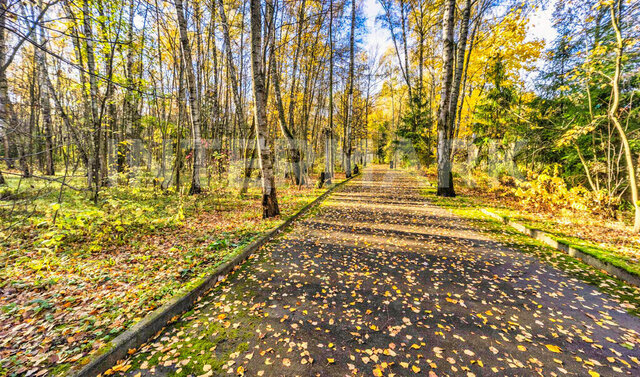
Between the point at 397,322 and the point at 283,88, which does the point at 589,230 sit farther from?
the point at 283,88

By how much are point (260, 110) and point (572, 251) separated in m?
7.85

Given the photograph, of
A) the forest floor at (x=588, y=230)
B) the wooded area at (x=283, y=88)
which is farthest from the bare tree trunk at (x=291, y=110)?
the forest floor at (x=588, y=230)

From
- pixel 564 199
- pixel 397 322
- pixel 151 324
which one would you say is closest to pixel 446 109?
pixel 564 199

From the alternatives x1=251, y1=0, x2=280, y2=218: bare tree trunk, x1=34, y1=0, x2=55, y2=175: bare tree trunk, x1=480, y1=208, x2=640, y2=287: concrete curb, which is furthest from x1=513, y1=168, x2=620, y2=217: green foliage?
x1=34, y1=0, x2=55, y2=175: bare tree trunk

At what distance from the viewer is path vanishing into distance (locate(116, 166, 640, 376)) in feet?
7.61

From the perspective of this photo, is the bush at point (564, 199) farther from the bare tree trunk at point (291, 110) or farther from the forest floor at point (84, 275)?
the bare tree trunk at point (291, 110)

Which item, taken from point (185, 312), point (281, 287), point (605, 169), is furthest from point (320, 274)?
point (605, 169)

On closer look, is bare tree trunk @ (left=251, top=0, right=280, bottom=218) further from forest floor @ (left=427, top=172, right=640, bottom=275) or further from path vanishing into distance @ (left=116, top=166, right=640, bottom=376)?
forest floor @ (left=427, top=172, right=640, bottom=275)

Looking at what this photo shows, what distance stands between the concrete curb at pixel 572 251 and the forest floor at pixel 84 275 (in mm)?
6589

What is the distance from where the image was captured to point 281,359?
2.39 m

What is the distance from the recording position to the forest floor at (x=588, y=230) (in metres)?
4.34

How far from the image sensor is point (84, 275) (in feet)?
12.1

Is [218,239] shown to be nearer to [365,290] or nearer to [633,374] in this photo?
[365,290]

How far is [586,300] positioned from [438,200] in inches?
283
